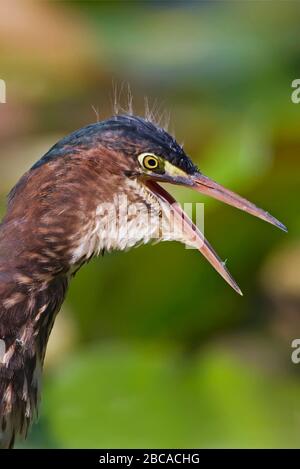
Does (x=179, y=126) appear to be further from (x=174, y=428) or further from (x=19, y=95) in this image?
(x=174, y=428)

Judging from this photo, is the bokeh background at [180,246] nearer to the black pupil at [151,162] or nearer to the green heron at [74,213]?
the green heron at [74,213]

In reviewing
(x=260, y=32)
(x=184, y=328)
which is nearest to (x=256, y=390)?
(x=184, y=328)

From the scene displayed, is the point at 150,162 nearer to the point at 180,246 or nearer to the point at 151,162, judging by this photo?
the point at 151,162

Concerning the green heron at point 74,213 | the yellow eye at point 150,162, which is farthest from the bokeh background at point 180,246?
the yellow eye at point 150,162

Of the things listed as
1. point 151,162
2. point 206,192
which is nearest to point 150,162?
point 151,162

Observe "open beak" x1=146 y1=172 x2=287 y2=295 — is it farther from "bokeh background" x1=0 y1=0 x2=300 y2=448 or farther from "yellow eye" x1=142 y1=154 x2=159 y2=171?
"bokeh background" x1=0 y1=0 x2=300 y2=448

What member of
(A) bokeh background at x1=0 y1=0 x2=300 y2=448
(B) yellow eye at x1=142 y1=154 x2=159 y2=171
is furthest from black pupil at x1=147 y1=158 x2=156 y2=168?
(A) bokeh background at x1=0 y1=0 x2=300 y2=448
